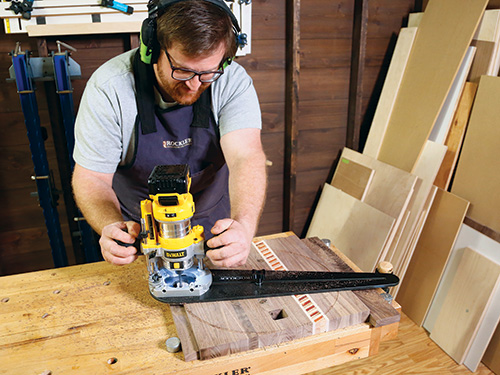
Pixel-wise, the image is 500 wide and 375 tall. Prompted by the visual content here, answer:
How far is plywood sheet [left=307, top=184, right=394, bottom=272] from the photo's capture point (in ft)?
8.27

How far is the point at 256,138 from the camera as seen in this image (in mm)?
1646

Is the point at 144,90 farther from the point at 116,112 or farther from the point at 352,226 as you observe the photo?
the point at 352,226

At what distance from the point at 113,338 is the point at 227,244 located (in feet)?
1.30

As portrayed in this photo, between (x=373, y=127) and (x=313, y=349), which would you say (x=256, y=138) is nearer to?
(x=313, y=349)

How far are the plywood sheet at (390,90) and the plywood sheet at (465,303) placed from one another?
93 cm

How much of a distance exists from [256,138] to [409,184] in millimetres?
1256

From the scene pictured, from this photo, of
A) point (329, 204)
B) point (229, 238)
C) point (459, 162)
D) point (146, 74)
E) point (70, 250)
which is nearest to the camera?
point (229, 238)

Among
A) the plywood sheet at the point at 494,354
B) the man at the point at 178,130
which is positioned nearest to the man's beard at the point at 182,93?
the man at the point at 178,130

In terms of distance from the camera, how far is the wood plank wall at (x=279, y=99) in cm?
238

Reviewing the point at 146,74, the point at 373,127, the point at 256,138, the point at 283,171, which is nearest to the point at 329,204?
the point at 283,171

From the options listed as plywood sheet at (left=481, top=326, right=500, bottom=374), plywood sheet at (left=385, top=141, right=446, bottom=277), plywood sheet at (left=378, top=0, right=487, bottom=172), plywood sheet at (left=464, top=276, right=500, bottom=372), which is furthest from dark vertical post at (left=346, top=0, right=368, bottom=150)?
plywood sheet at (left=481, top=326, right=500, bottom=374)

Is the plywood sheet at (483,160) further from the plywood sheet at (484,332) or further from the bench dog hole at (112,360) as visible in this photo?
the bench dog hole at (112,360)

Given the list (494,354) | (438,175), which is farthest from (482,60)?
(494,354)

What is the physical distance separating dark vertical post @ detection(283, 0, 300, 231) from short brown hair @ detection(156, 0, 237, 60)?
1369mm
